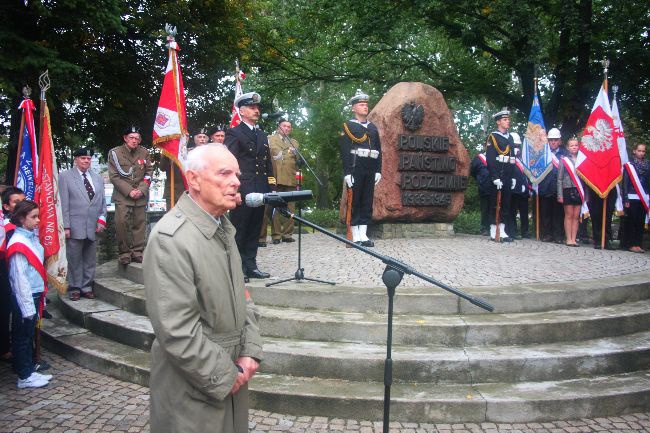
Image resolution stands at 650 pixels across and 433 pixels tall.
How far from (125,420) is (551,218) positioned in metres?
9.50

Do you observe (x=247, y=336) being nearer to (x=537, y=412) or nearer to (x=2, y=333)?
(x=537, y=412)

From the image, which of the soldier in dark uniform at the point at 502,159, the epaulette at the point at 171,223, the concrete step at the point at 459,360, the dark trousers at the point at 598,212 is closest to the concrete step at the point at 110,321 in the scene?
the concrete step at the point at 459,360

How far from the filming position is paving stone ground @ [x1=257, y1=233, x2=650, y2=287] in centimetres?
675

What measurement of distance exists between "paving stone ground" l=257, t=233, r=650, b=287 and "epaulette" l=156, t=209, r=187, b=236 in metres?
3.91

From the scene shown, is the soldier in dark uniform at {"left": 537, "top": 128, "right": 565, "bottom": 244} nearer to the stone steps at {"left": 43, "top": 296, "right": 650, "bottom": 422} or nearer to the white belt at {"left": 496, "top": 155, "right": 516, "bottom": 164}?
the white belt at {"left": 496, "top": 155, "right": 516, "bottom": 164}

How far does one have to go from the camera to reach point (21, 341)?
509 centimetres

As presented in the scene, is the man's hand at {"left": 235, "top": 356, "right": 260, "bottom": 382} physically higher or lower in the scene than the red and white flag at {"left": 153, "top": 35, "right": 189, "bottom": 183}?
lower

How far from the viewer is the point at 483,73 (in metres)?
16.3

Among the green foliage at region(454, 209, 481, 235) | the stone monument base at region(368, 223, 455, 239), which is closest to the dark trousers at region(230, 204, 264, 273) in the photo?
the stone monument base at region(368, 223, 455, 239)

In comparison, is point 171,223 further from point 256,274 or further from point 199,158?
point 256,274

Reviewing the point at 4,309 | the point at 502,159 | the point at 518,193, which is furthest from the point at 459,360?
the point at 518,193

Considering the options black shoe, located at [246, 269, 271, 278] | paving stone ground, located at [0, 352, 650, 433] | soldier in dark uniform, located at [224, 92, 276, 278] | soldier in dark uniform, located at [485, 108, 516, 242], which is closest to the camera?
paving stone ground, located at [0, 352, 650, 433]

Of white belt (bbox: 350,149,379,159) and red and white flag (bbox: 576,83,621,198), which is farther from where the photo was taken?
red and white flag (bbox: 576,83,621,198)

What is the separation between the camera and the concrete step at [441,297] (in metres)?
5.55
